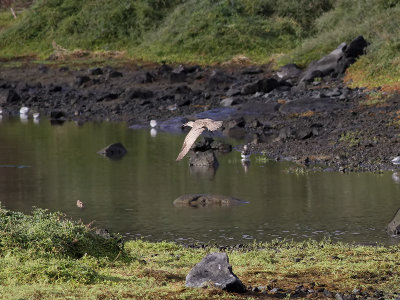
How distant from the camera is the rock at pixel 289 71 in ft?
106

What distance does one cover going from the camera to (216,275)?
25.2ft

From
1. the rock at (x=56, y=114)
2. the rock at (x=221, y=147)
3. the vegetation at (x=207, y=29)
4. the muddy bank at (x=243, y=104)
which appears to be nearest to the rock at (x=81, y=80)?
the muddy bank at (x=243, y=104)

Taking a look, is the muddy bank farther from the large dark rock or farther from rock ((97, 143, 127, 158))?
rock ((97, 143, 127, 158))

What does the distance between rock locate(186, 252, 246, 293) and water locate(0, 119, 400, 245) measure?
3361mm

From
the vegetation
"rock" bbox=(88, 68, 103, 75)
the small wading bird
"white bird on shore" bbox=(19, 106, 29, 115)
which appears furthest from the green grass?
the small wading bird

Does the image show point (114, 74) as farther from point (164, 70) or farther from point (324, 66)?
point (324, 66)

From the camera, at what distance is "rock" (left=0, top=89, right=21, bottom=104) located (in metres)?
33.6

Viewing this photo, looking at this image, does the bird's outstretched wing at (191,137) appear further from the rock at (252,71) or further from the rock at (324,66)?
the rock at (252,71)

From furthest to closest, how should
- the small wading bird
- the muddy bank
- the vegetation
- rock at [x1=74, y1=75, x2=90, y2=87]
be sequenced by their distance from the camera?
1. rock at [x1=74, y1=75, x2=90, y2=87]
2. the vegetation
3. the muddy bank
4. the small wading bird

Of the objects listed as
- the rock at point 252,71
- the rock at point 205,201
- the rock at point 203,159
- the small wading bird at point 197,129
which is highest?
the rock at point 252,71

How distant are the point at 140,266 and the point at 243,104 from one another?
17952 millimetres

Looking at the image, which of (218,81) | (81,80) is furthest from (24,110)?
(218,81)

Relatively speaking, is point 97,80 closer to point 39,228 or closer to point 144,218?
point 144,218

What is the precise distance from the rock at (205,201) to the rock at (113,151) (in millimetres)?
6431
